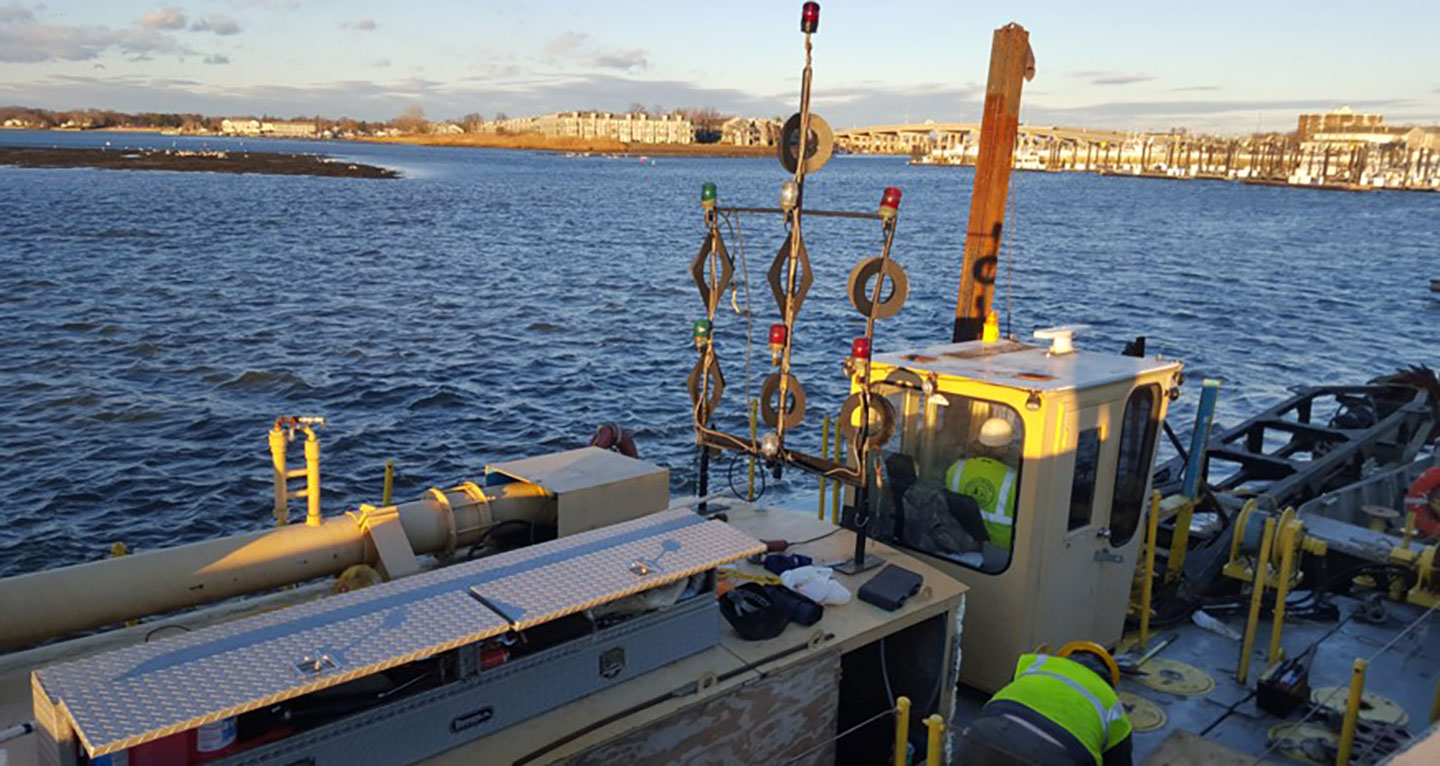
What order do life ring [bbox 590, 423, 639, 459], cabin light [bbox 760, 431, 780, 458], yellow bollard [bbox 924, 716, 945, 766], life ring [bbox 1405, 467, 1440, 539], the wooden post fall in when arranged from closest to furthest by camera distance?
yellow bollard [bbox 924, 716, 945, 766] → cabin light [bbox 760, 431, 780, 458] → life ring [bbox 590, 423, 639, 459] → life ring [bbox 1405, 467, 1440, 539] → the wooden post

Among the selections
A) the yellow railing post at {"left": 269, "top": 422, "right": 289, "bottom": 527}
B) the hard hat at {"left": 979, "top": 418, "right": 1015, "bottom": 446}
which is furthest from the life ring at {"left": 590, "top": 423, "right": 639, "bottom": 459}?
the hard hat at {"left": 979, "top": 418, "right": 1015, "bottom": 446}

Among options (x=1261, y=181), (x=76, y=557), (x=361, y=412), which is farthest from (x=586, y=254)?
(x=1261, y=181)

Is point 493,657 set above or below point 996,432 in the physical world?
below

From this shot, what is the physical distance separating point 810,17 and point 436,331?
78.5 feet

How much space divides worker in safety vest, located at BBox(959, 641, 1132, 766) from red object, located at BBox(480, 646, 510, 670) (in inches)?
78.0

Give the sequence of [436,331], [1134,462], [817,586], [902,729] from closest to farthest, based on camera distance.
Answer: [902,729], [817,586], [1134,462], [436,331]

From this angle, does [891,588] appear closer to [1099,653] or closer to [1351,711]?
[1099,653]

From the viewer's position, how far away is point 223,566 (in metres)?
4.73

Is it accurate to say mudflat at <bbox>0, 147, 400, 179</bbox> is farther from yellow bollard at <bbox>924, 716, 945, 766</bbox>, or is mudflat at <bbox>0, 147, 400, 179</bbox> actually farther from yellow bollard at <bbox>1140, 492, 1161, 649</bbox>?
yellow bollard at <bbox>924, 716, 945, 766</bbox>

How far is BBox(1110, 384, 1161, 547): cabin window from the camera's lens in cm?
666

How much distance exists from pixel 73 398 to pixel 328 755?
2067 centimetres

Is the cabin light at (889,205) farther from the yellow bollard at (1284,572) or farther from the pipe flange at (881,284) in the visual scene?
the yellow bollard at (1284,572)

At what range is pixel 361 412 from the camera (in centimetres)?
1998

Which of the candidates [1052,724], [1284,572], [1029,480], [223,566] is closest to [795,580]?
[1029,480]
